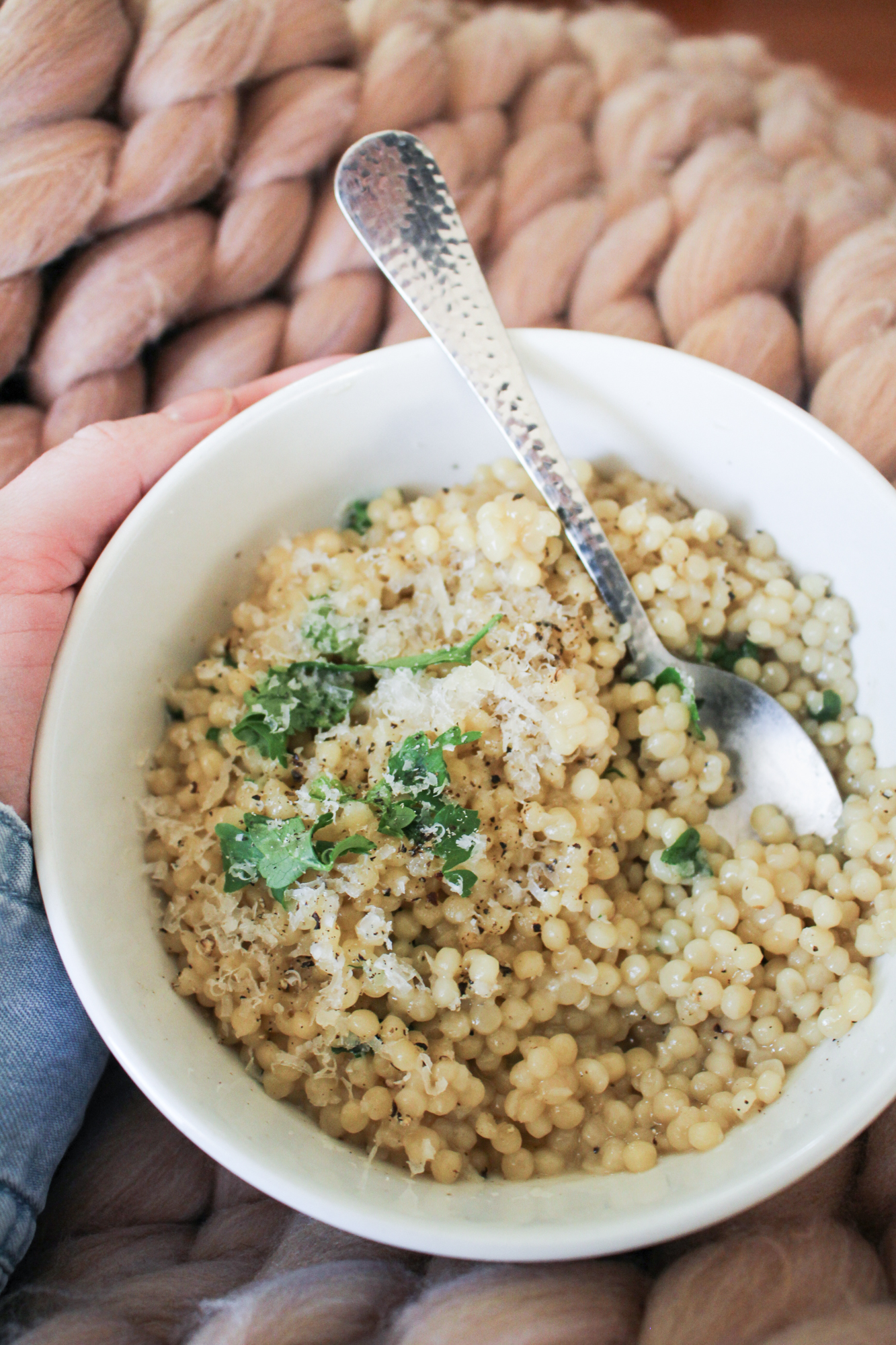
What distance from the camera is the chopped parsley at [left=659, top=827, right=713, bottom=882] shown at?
5.15ft

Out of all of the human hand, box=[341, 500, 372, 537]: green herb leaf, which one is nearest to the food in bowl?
box=[341, 500, 372, 537]: green herb leaf

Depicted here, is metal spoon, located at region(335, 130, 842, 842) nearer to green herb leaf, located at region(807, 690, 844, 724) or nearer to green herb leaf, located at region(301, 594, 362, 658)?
green herb leaf, located at region(807, 690, 844, 724)

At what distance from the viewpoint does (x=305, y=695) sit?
160cm

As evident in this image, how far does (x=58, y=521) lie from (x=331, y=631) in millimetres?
463

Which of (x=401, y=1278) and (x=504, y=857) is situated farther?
(x=504, y=857)

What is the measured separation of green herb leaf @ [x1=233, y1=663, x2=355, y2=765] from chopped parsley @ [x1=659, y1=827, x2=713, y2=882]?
566 mm

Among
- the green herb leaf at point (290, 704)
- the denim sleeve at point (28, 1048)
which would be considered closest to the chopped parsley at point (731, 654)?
the green herb leaf at point (290, 704)

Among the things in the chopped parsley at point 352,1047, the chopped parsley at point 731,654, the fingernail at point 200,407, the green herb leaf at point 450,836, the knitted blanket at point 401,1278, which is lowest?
the knitted blanket at point 401,1278

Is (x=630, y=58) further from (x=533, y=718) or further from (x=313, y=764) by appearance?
(x=313, y=764)

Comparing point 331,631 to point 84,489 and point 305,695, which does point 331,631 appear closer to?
point 305,695

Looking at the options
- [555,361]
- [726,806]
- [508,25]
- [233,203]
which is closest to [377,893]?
[726,806]

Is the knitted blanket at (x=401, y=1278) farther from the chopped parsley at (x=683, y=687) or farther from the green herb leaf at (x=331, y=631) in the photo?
the green herb leaf at (x=331, y=631)

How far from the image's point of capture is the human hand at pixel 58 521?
4.69 ft

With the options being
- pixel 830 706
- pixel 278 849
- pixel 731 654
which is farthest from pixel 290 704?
pixel 830 706
